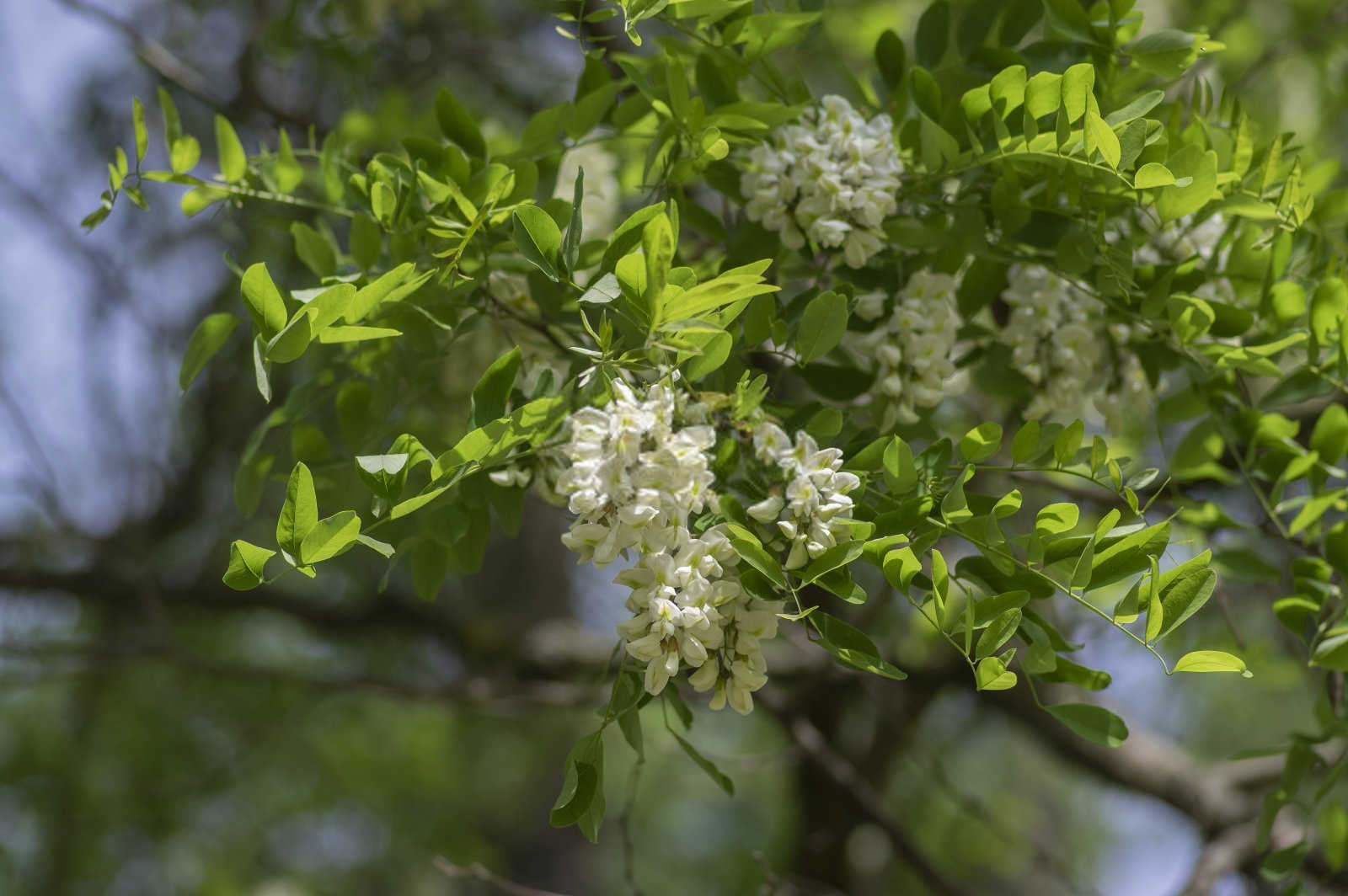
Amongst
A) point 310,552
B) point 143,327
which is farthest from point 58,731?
point 310,552

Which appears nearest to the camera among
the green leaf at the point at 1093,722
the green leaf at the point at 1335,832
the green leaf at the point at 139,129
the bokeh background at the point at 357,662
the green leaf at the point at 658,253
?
the green leaf at the point at 658,253

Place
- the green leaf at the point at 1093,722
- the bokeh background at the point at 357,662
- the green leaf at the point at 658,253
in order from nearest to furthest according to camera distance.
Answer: the green leaf at the point at 658,253 → the green leaf at the point at 1093,722 → the bokeh background at the point at 357,662

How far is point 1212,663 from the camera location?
0.58 meters

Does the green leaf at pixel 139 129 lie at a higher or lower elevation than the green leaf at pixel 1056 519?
higher

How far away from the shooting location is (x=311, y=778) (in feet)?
11.5

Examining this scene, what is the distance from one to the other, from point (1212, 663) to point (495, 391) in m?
0.43

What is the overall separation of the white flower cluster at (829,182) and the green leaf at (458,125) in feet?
0.67

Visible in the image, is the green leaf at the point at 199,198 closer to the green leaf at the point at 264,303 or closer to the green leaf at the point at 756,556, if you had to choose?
the green leaf at the point at 264,303

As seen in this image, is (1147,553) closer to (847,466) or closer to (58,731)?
(847,466)

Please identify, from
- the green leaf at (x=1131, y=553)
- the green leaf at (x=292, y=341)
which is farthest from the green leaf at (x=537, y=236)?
the green leaf at (x=1131, y=553)

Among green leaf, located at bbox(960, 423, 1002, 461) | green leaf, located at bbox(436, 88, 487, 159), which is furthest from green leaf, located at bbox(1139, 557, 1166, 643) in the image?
green leaf, located at bbox(436, 88, 487, 159)

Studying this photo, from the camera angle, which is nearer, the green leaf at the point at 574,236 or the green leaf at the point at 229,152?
the green leaf at the point at 574,236

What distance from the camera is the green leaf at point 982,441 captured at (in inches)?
25.4

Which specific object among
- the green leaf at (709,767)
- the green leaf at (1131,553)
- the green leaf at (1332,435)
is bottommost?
the green leaf at (709,767)
